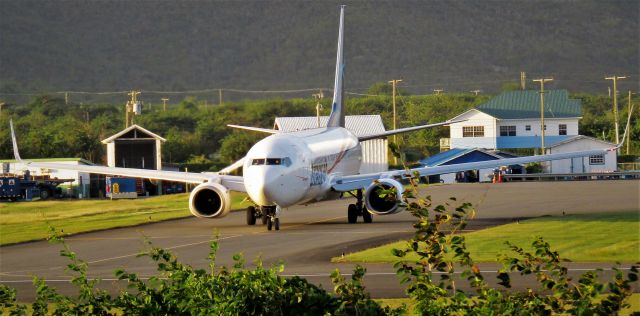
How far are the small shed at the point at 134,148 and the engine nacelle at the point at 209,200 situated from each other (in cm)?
3684

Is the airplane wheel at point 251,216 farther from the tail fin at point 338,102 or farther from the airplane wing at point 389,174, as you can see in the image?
the tail fin at point 338,102

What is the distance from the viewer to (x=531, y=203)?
164ft

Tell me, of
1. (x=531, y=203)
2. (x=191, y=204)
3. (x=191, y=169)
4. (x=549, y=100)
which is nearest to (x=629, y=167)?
(x=549, y=100)

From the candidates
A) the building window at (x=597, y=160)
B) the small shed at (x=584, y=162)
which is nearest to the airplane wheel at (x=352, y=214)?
the small shed at (x=584, y=162)

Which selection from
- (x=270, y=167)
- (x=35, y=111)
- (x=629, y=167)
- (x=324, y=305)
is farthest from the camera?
(x=35, y=111)

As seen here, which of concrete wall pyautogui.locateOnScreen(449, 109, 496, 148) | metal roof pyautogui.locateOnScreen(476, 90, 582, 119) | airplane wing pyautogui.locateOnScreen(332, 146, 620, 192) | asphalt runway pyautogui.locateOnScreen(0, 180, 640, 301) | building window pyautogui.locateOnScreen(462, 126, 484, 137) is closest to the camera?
asphalt runway pyautogui.locateOnScreen(0, 180, 640, 301)

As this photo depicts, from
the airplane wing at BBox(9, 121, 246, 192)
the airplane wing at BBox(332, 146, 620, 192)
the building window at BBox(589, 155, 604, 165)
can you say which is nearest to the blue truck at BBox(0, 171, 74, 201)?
the airplane wing at BBox(9, 121, 246, 192)

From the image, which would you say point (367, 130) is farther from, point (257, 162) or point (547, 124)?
point (257, 162)

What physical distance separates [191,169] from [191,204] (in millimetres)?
53232

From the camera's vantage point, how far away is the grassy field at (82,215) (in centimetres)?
4275

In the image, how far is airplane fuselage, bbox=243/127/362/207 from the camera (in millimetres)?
36656

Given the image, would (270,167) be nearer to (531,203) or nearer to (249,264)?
(249,264)

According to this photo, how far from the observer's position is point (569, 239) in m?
32.0

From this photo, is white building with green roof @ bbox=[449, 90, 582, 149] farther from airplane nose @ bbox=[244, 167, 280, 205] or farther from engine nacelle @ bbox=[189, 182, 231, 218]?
airplane nose @ bbox=[244, 167, 280, 205]
